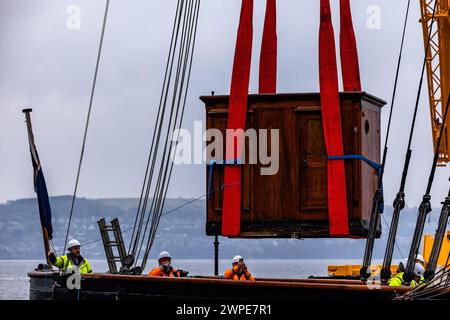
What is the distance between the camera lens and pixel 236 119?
2108 centimetres

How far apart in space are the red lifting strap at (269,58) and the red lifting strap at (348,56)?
106 cm

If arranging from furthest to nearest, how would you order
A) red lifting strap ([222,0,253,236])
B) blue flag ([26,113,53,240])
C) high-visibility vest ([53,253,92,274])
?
blue flag ([26,113,53,240]), high-visibility vest ([53,253,92,274]), red lifting strap ([222,0,253,236])

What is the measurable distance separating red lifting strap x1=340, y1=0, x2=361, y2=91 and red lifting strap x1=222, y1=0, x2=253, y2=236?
148 cm

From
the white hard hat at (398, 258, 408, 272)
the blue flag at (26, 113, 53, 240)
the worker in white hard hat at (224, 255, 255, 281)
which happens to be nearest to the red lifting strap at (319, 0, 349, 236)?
the white hard hat at (398, 258, 408, 272)

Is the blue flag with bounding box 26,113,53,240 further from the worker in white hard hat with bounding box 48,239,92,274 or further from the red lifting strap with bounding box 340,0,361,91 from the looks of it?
the red lifting strap with bounding box 340,0,361,91

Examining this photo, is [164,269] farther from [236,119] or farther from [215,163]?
[236,119]

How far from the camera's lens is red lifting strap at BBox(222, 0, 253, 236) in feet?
69.3

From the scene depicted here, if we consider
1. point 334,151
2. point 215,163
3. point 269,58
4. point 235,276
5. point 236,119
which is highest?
point 269,58

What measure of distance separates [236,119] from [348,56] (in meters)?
2.09

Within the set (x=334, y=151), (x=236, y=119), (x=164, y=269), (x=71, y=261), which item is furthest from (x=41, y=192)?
(x=334, y=151)

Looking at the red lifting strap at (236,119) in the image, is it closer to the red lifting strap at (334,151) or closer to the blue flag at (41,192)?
the red lifting strap at (334,151)
